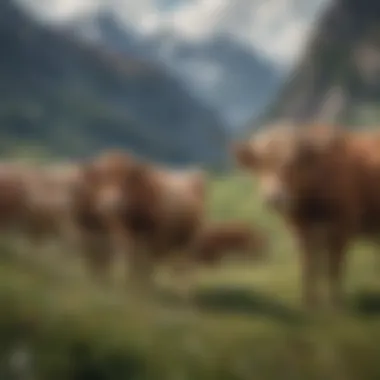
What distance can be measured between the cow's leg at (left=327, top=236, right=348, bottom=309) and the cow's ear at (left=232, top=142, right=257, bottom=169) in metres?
0.20

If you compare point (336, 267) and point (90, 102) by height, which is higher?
point (90, 102)

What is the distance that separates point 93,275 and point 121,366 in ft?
0.53

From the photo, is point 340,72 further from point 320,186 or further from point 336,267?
point 336,267

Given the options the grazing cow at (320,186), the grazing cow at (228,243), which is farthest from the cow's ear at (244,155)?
A: the grazing cow at (228,243)

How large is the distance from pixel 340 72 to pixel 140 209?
44 cm

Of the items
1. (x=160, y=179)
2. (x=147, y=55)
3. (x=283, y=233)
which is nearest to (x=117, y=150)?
(x=160, y=179)

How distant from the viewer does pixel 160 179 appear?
1.42 m

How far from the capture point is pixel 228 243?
1.38 meters

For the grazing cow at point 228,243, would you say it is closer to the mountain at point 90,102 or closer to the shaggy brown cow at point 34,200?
the mountain at point 90,102

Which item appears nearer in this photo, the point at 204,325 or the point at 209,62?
the point at 204,325

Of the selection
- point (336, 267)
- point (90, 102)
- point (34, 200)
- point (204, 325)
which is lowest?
point (204, 325)

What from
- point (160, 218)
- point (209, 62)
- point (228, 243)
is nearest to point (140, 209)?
point (160, 218)

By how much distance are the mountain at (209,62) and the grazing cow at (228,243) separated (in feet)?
0.64

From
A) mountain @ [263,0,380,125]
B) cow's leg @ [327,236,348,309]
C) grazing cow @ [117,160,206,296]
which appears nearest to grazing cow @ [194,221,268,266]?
grazing cow @ [117,160,206,296]
